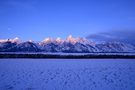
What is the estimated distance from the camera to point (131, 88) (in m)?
13.5

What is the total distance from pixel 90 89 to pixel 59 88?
2155 mm

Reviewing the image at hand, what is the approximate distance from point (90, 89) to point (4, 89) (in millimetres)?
5756

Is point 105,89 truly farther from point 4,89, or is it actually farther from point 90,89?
point 4,89

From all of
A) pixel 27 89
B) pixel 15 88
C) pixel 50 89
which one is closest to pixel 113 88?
pixel 50 89

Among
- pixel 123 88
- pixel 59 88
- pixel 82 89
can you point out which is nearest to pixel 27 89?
pixel 59 88

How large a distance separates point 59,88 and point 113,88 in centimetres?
375

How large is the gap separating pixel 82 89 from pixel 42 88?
2812mm

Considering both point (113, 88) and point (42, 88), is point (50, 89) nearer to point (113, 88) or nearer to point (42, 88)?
point (42, 88)

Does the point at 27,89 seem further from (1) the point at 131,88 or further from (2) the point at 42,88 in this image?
(1) the point at 131,88

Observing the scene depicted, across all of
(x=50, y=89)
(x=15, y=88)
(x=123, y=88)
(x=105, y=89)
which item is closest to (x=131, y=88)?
(x=123, y=88)

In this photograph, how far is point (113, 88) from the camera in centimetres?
1377

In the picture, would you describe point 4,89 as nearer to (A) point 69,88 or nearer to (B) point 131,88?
(A) point 69,88

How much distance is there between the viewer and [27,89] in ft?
44.5

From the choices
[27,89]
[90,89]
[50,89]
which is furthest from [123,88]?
[27,89]
